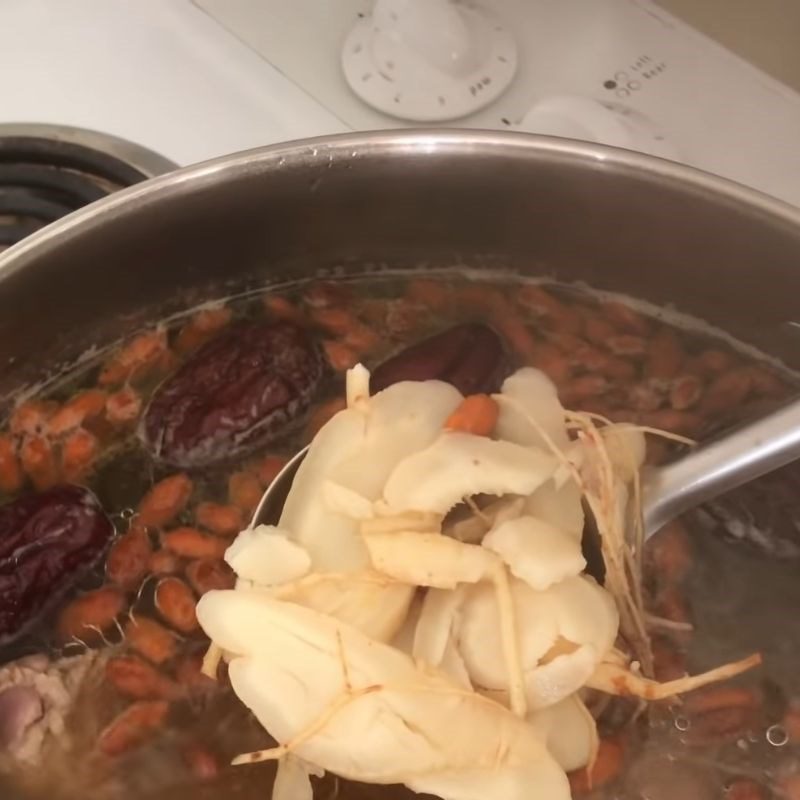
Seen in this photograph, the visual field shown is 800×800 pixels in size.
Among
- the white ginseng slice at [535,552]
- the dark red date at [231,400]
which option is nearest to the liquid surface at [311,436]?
the dark red date at [231,400]

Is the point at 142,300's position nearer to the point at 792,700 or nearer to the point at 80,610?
the point at 80,610

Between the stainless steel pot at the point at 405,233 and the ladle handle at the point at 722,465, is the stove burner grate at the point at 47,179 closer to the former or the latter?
the stainless steel pot at the point at 405,233

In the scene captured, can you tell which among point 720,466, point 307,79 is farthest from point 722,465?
point 307,79

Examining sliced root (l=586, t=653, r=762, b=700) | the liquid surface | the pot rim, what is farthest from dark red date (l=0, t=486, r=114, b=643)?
sliced root (l=586, t=653, r=762, b=700)

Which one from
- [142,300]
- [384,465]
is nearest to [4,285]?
[142,300]

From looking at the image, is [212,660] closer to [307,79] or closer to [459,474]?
[459,474]

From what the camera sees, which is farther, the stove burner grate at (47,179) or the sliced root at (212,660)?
the stove burner grate at (47,179)
